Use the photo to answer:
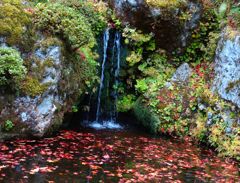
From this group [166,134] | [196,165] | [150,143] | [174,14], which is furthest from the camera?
[174,14]

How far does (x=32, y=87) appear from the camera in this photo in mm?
9570

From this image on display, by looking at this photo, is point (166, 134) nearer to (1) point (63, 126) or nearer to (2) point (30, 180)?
(1) point (63, 126)

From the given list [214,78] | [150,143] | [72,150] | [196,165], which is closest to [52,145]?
[72,150]

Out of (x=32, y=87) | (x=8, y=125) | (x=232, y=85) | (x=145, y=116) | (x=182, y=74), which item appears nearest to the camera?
(x=8, y=125)

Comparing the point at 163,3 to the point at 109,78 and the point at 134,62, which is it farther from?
the point at 109,78

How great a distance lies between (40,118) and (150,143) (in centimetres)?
320

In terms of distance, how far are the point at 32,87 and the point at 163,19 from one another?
551 cm

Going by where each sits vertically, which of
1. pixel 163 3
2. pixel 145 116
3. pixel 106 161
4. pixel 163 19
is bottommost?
pixel 106 161

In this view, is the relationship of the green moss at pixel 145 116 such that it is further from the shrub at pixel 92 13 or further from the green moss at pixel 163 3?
the green moss at pixel 163 3

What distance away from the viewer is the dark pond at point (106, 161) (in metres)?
7.39

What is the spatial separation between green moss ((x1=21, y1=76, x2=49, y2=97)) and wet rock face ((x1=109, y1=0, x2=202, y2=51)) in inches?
184

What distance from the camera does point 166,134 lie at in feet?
38.5

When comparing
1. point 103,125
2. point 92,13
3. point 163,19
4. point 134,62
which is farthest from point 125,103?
point 92,13

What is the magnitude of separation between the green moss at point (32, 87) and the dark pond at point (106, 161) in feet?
4.12
